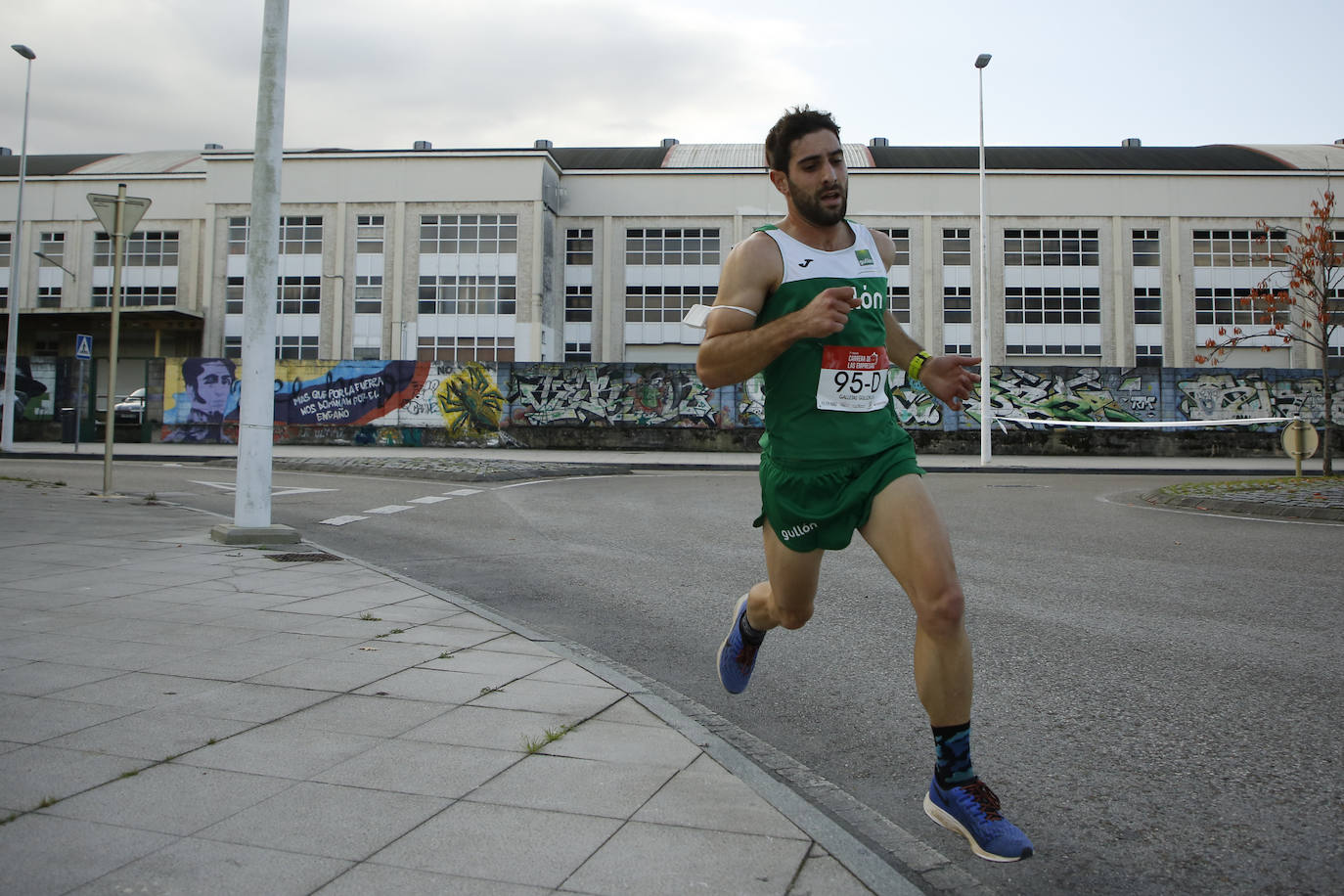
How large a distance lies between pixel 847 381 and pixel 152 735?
256cm

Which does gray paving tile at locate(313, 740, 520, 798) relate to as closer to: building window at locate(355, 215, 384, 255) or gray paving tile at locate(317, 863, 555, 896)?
gray paving tile at locate(317, 863, 555, 896)

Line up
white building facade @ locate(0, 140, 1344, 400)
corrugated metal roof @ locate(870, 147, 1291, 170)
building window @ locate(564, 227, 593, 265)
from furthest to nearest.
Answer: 1. building window @ locate(564, 227, 593, 265)
2. corrugated metal roof @ locate(870, 147, 1291, 170)
3. white building facade @ locate(0, 140, 1344, 400)

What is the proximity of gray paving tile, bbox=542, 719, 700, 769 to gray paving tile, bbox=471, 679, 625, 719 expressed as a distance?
205mm

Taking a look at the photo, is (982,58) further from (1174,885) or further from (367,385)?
(1174,885)

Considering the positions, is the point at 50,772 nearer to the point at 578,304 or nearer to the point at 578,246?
the point at 578,304

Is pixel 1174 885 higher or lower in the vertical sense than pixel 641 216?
lower

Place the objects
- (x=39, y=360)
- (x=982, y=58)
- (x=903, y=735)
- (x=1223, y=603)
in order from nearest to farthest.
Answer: (x=903, y=735) → (x=1223, y=603) → (x=982, y=58) → (x=39, y=360)

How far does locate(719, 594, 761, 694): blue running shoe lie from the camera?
12.5 ft

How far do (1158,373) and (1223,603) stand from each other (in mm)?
24921

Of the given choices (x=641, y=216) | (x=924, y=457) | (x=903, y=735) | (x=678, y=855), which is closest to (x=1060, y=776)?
(x=903, y=735)

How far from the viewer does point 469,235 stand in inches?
1906

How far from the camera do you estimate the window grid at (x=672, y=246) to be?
5041cm

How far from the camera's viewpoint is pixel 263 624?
5273 millimetres

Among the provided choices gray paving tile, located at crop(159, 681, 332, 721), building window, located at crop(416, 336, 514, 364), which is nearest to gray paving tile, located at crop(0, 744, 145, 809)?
gray paving tile, located at crop(159, 681, 332, 721)
